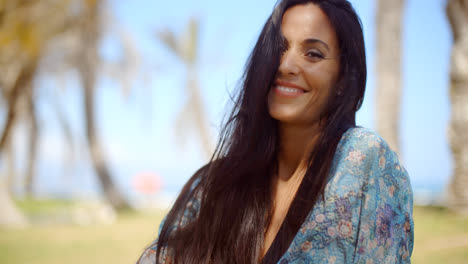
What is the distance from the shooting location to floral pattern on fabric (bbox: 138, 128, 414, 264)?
139 cm

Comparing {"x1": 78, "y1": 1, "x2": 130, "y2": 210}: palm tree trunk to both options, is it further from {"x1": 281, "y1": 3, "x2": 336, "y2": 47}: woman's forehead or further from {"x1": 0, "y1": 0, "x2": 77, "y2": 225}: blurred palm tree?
{"x1": 281, "y1": 3, "x2": 336, "y2": 47}: woman's forehead

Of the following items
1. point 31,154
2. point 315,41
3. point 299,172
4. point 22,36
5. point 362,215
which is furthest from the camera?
point 31,154

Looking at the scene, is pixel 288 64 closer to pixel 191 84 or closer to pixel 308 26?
pixel 308 26

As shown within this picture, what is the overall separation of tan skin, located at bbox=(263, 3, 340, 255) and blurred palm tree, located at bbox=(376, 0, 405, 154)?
18.7 feet

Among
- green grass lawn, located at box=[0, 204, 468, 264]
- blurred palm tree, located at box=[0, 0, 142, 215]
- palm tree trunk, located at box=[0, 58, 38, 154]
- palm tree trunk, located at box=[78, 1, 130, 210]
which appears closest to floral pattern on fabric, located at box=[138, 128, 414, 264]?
green grass lawn, located at box=[0, 204, 468, 264]

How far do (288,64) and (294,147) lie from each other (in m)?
0.36

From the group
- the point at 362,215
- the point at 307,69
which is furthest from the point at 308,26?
the point at 362,215

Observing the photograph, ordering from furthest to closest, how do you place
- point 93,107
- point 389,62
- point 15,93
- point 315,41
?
point 93,107 → point 389,62 → point 15,93 → point 315,41

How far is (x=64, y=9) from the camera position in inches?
288

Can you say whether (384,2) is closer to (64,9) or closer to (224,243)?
(64,9)

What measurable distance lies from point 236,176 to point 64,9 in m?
6.63

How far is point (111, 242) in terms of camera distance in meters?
6.84

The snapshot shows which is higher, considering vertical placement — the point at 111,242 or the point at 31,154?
the point at 31,154

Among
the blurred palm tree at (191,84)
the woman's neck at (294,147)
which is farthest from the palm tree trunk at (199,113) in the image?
the woman's neck at (294,147)
